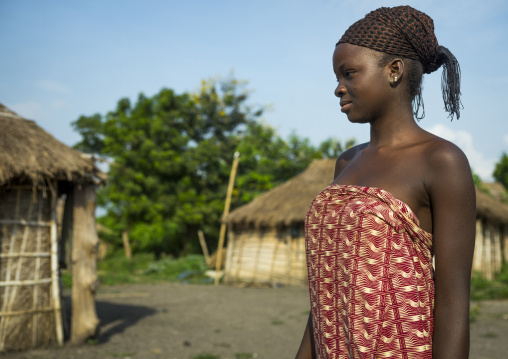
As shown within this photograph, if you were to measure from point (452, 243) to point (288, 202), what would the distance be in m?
14.7

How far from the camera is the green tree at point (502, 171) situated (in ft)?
105

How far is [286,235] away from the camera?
601 inches

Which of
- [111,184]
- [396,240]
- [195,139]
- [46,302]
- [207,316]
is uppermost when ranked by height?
[195,139]

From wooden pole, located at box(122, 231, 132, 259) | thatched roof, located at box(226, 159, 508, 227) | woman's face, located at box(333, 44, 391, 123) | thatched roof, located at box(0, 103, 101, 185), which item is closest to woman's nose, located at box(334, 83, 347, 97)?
woman's face, located at box(333, 44, 391, 123)

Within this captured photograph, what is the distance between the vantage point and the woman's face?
3.97 ft

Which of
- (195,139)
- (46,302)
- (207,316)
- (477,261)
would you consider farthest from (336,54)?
(195,139)

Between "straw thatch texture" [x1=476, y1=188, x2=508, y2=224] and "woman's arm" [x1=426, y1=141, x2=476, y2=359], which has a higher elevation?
"straw thatch texture" [x1=476, y1=188, x2=508, y2=224]

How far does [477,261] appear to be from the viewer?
13969 mm

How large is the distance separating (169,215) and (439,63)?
70.8 ft

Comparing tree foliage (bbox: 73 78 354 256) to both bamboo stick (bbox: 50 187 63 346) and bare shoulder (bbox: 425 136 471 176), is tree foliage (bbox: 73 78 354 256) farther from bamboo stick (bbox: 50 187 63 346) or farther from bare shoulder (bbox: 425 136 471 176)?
bare shoulder (bbox: 425 136 471 176)

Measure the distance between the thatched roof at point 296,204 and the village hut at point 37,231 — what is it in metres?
8.43

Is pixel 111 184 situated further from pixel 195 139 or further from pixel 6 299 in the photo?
pixel 6 299

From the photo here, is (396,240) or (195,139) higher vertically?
(195,139)

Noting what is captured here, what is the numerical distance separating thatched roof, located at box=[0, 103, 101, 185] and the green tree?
3122 centimetres
